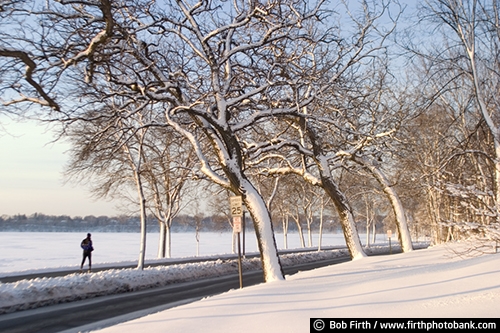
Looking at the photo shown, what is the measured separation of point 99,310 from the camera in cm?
1160

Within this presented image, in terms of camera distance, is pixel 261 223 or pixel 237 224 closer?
pixel 237 224

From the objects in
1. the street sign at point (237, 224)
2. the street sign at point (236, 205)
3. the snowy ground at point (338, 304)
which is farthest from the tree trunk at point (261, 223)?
the snowy ground at point (338, 304)

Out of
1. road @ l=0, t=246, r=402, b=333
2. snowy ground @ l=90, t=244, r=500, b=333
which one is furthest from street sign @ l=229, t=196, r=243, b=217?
road @ l=0, t=246, r=402, b=333

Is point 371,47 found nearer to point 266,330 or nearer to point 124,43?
point 124,43

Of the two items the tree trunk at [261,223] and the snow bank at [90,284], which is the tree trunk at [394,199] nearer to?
the snow bank at [90,284]

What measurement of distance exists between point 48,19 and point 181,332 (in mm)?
7551

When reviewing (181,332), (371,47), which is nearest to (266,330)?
(181,332)

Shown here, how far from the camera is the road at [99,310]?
31.8 ft

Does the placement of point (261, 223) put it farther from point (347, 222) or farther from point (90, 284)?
point (90, 284)

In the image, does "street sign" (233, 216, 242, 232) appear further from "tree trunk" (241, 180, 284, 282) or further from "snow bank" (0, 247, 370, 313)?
"snow bank" (0, 247, 370, 313)

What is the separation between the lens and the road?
9.69 m

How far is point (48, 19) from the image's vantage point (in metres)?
9.44

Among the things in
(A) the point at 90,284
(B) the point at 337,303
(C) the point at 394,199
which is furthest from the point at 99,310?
(C) the point at 394,199

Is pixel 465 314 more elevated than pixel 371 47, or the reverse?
pixel 371 47
